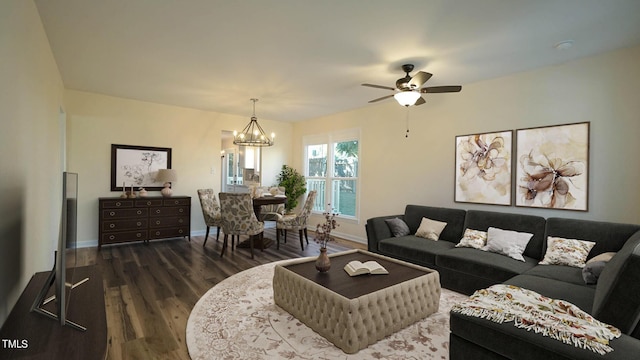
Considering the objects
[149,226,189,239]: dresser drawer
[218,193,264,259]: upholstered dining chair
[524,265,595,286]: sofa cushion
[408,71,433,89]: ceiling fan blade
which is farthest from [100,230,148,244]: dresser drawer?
[524,265,595,286]: sofa cushion

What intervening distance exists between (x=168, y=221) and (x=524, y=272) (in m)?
5.48

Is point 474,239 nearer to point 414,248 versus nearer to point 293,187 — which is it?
point 414,248

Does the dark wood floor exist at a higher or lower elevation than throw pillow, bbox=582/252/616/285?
lower

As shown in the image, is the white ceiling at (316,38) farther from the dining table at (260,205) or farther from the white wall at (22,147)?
the dining table at (260,205)

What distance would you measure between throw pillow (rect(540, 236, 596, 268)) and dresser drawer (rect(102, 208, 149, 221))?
19.2 ft

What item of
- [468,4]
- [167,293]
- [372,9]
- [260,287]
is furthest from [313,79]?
[167,293]

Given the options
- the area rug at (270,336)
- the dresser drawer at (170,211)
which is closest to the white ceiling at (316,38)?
the dresser drawer at (170,211)

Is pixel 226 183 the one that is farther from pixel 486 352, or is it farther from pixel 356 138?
pixel 486 352

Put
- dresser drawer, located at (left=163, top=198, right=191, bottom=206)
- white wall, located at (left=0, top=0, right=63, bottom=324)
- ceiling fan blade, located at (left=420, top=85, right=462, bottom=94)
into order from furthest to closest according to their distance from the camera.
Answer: dresser drawer, located at (left=163, top=198, right=191, bottom=206) < ceiling fan blade, located at (left=420, top=85, right=462, bottom=94) < white wall, located at (left=0, top=0, right=63, bottom=324)

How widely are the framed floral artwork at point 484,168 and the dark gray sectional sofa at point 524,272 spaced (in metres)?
0.36

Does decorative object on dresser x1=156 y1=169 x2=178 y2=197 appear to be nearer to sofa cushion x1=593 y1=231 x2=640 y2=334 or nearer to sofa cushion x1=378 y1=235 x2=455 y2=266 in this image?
sofa cushion x1=378 y1=235 x2=455 y2=266

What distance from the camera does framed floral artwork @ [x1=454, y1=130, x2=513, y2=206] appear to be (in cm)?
396

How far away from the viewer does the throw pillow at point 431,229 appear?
4.11 metres

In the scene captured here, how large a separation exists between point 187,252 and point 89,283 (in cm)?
306
